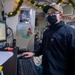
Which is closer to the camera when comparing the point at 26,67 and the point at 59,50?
the point at 59,50

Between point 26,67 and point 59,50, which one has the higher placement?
point 59,50

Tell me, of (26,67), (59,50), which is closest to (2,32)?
(26,67)

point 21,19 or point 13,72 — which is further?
point 21,19

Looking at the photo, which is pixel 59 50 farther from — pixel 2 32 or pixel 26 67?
pixel 2 32

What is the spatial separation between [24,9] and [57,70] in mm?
1697

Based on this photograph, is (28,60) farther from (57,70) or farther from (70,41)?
(70,41)

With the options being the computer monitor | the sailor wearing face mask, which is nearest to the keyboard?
the sailor wearing face mask

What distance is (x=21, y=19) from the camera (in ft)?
9.20

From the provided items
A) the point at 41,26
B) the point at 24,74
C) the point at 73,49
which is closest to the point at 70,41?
the point at 73,49

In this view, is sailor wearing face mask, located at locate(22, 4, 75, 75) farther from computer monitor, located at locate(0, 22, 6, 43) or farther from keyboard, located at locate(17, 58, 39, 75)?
computer monitor, located at locate(0, 22, 6, 43)

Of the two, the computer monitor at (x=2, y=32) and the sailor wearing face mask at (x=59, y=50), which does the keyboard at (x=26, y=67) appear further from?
the computer monitor at (x=2, y=32)

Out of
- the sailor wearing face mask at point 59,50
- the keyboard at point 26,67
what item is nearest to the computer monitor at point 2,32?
the keyboard at point 26,67

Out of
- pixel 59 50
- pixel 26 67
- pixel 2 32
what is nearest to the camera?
pixel 59 50

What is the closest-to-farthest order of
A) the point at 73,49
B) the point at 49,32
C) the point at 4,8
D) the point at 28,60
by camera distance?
the point at 73,49, the point at 49,32, the point at 28,60, the point at 4,8
